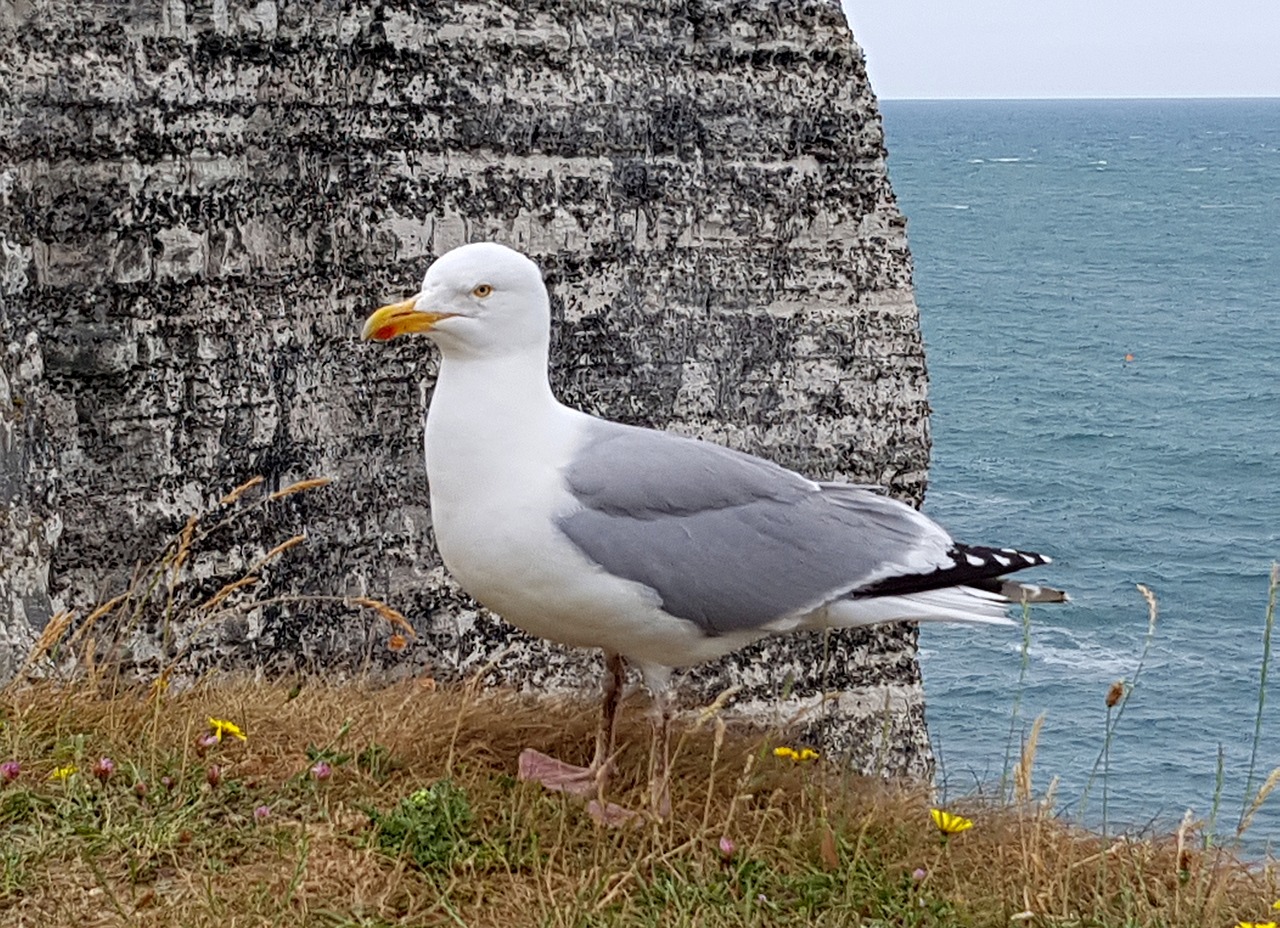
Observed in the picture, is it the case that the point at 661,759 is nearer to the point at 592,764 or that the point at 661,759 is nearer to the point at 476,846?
the point at 592,764

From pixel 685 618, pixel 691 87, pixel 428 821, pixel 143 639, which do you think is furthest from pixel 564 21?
pixel 428 821

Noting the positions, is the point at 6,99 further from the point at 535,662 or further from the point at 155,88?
the point at 535,662

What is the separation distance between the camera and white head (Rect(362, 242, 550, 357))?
489cm

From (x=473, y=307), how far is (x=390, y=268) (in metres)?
2.93

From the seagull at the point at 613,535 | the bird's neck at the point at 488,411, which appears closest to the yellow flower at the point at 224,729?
the seagull at the point at 613,535

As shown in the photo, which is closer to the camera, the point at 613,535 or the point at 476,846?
the point at 476,846

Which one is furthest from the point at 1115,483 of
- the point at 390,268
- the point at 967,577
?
the point at 967,577

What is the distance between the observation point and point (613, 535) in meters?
4.87

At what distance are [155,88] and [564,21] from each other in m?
2.01

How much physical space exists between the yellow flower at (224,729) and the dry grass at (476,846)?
1.8 inches

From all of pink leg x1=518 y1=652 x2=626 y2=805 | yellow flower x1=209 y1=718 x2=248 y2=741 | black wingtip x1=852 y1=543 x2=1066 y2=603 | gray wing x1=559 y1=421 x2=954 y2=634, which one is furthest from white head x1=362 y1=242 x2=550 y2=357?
black wingtip x1=852 y1=543 x2=1066 y2=603

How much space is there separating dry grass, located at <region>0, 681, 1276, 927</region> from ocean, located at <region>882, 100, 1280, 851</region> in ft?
1.74

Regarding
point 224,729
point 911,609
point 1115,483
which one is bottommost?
point 1115,483

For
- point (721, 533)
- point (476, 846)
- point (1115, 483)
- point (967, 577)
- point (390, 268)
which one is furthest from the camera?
point (1115, 483)
